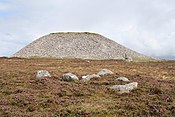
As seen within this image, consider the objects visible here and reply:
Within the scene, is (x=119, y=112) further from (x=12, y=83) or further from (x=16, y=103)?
(x=12, y=83)

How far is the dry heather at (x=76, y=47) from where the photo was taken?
11038 cm

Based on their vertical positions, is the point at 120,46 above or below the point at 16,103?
above

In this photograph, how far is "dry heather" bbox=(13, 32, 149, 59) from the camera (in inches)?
4345

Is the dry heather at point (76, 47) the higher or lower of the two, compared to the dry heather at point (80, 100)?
higher

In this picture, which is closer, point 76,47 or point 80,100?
point 80,100

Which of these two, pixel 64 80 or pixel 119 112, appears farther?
pixel 64 80

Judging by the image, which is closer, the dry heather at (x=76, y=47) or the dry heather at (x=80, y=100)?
the dry heather at (x=80, y=100)

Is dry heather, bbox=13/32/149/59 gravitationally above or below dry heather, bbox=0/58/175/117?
above

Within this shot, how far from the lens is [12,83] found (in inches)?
1190

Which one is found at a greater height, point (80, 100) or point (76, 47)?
point (76, 47)

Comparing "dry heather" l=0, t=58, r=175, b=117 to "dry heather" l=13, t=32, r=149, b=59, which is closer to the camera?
"dry heather" l=0, t=58, r=175, b=117

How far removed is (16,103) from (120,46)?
331 ft

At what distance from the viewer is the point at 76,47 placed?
116 metres

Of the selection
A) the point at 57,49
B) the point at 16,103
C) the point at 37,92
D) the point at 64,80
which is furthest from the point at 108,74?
the point at 57,49
